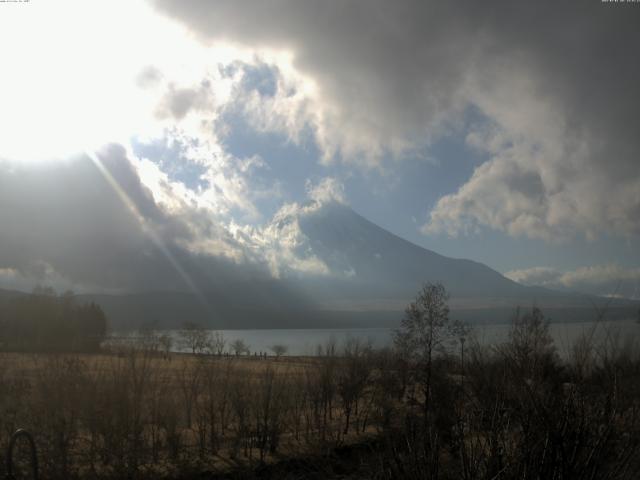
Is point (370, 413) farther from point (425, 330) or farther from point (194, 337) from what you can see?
point (194, 337)

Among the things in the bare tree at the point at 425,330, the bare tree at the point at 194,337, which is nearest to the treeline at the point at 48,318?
the bare tree at the point at 425,330

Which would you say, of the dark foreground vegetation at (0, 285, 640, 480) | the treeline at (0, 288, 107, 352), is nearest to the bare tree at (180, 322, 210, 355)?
the treeline at (0, 288, 107, 352)

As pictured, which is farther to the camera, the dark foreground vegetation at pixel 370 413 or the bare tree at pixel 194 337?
the bare tree at pixel 194 337

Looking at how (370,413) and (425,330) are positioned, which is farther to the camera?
(425,330)

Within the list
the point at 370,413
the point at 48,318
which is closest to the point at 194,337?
the point at 48,318

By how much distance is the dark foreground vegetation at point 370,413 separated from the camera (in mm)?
4695

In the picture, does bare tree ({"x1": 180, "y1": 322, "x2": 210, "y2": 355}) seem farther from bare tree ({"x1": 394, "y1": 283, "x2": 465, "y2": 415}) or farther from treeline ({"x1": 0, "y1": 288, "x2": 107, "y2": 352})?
bare tree ({"x1": 394, "y1": 283, "x2": 465, "y2": 415})

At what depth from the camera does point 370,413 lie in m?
33.3

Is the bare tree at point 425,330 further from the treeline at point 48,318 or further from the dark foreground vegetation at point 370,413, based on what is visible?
the treeline at point 48,318

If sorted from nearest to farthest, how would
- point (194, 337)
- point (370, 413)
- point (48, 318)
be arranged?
point (370, 413) < point (48, 318) < point (194, 337)

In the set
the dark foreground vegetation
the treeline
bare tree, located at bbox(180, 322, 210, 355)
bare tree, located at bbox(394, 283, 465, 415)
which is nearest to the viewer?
the dark foreground vegetation

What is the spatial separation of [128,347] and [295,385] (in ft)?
38.8

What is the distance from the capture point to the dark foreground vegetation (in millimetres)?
4695

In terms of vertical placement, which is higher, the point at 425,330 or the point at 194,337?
the point at 425,330
